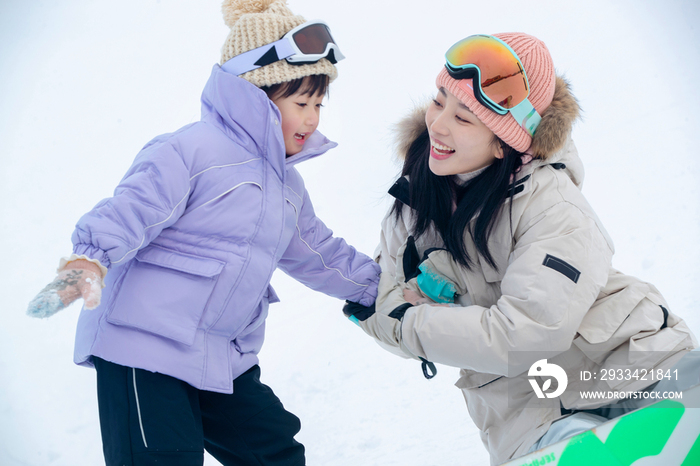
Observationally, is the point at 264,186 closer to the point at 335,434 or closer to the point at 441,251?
the point at 441,251

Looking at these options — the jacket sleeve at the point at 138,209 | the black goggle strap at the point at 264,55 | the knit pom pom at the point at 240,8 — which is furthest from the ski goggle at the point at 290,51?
the jacket sleeve at the point at 138,209

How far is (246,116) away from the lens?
3.97 ft

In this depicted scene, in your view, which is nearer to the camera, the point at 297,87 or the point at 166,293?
the point at 166,293

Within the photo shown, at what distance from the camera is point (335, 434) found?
6.40 ft

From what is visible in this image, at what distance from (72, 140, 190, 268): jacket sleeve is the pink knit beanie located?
2.26ft

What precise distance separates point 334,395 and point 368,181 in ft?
4.89

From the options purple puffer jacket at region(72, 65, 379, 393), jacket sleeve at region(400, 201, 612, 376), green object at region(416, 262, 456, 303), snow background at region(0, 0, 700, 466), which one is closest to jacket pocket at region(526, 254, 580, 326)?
jacket sleeve at region(400, 201, 612, 376)

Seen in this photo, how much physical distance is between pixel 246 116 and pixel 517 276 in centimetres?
72

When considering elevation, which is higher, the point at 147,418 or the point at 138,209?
the point at 138,209

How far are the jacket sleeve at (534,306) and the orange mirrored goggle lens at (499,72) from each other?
0.93 feet

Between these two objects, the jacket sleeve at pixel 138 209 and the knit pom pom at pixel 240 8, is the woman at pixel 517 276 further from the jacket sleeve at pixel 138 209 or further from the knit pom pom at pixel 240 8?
the jacket sleeve at pixel 138 209

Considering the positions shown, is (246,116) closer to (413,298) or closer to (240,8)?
(240,8)

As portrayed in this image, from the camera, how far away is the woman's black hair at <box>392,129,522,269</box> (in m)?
1.30

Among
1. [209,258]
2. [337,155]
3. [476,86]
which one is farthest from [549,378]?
[337,155]
